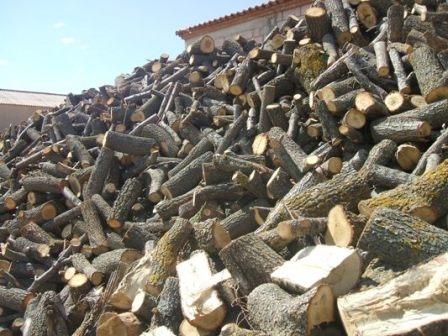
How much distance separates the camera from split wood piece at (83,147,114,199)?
6734mm

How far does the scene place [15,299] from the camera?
557 cm

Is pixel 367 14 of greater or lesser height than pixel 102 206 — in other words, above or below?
above

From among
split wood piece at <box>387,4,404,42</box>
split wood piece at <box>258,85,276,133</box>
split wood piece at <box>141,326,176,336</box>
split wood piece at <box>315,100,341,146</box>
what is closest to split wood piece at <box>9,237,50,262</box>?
split wood piece at <box>141,326,176,336</box>

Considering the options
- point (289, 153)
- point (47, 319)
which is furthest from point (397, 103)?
point (47, 319)

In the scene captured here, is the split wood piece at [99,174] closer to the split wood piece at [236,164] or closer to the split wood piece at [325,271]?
the split wood piece at [236,164]

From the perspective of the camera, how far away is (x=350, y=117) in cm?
514

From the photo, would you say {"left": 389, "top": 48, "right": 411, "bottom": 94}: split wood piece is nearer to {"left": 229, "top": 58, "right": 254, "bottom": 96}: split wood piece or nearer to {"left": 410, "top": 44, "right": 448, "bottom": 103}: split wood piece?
{"left": 410, "top": 44, "right": 448, "bottom": 103}: split wood piece

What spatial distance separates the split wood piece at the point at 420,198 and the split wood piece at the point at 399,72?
1.71 metres

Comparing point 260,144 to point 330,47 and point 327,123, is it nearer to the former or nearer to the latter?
point 327,123

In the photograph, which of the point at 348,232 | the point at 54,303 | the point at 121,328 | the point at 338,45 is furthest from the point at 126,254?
the point at 338,45

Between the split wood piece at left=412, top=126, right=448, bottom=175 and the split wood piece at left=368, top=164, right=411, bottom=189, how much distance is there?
0.11m

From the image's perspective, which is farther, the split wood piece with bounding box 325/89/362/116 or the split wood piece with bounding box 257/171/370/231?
the split wood piece with bounding box 325/89/362/116

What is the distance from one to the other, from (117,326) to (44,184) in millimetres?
3904

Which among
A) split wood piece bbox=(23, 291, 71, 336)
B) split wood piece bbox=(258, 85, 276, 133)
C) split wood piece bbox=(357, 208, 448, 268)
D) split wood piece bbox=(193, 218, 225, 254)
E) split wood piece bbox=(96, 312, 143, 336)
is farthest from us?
split wood piece bbox=(258, 85, 276, 133)
